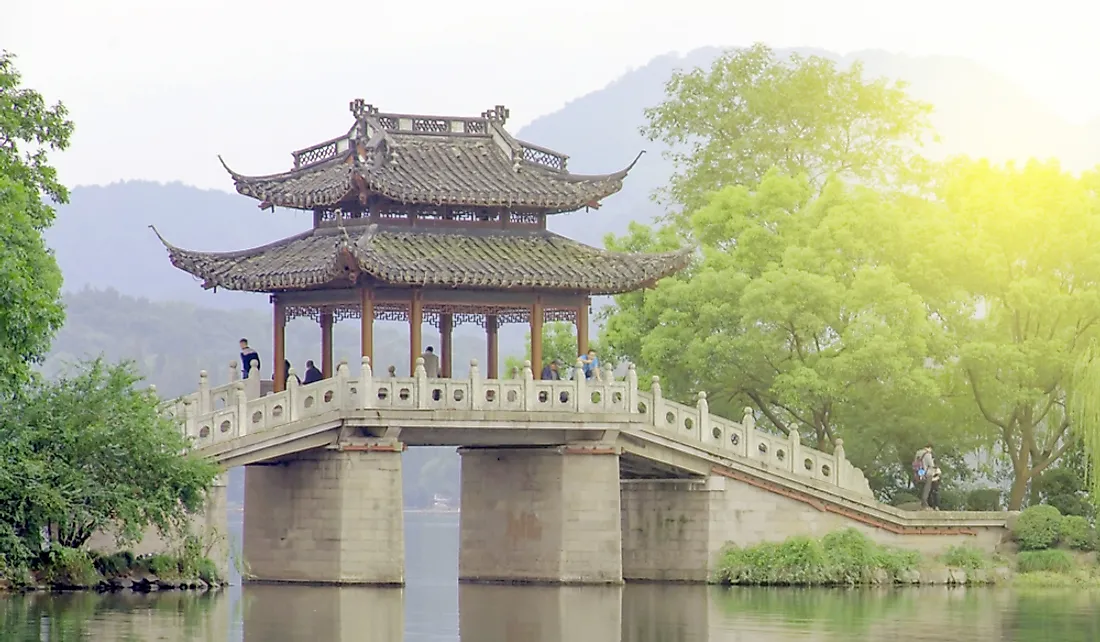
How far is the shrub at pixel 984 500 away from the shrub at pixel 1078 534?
3036 millimetres

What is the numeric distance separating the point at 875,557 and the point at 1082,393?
222 inches

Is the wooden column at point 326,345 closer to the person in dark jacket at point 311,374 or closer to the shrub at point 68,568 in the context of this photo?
the person in dark jacket at point 311,374

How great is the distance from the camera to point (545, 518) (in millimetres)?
42062

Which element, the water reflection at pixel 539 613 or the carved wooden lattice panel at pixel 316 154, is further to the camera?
the carved wooden lattice panel at pixel 316 154

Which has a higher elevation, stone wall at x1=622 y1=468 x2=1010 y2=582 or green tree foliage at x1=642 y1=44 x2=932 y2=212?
green tree foliage at x1=642 y1=44 x2=932 y2=212

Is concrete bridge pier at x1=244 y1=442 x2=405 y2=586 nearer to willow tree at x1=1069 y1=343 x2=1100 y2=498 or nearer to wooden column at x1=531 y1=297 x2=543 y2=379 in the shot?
wooden column at x1=531 y1=297 x2=543 y2=379

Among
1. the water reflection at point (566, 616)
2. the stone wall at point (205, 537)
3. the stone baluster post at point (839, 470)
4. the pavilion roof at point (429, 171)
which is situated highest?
the pavilion roof at point (429, 171)

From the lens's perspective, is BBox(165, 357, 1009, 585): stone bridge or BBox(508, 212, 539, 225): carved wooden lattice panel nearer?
BBox(165, 357, 1009, 585): stone bridge

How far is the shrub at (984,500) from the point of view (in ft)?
156

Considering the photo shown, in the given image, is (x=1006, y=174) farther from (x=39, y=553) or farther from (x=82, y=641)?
(x=82, y=641)

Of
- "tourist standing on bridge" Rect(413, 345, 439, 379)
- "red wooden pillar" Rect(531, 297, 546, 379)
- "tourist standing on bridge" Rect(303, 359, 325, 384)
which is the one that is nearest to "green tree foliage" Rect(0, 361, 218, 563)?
"tourist standing on bridge" Rect(303, 359, 325, 384)

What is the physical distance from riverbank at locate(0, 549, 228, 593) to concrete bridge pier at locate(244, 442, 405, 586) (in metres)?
2.07

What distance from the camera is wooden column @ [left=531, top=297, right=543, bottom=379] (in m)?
→ 42.8

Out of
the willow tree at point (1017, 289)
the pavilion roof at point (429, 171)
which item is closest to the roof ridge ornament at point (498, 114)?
the pavilion roof at point (429, 171)
